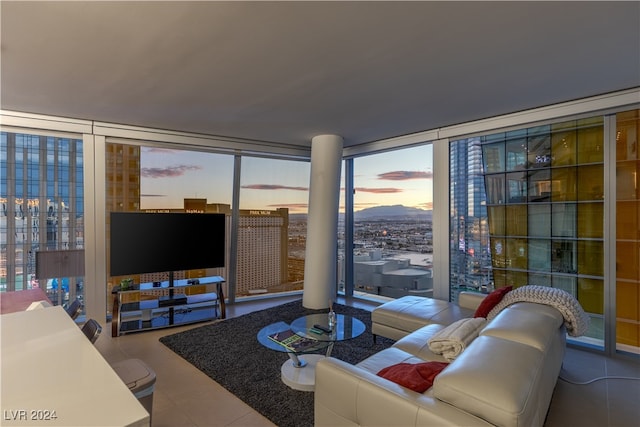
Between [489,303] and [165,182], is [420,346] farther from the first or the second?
[165,182]

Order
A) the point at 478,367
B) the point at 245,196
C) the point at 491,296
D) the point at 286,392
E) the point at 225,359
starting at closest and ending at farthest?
the point at 478,367
the point at 286,392
the point at 491,296
the point at 225,359
the point at 245,196

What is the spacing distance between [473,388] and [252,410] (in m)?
1.73

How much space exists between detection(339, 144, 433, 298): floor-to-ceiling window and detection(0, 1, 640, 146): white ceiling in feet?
4.39

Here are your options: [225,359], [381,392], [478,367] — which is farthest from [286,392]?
[478,367]

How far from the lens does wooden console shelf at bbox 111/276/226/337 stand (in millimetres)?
4090

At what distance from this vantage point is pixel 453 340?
221cm

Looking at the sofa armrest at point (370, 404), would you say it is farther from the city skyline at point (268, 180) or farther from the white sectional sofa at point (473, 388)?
the city skyline at point (268, 180)

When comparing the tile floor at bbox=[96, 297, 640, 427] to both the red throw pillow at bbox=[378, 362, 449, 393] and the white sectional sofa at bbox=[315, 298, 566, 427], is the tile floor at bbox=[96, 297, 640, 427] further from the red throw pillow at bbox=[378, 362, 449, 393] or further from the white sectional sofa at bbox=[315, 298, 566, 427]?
the red throw pillow at bbox=[378, 362, 449, 393]

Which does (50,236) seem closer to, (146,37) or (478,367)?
(146,37)

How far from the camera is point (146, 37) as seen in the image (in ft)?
7.15

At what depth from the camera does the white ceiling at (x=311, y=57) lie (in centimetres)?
192

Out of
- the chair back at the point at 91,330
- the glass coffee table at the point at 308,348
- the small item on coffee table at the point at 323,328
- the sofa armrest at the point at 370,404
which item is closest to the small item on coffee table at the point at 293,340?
the glass coffee table at the point at 308,348

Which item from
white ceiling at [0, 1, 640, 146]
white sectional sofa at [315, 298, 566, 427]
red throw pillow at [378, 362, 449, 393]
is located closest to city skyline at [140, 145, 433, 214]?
white ceiling at [0, 1, 640, 146]

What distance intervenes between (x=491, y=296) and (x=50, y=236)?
5.01 m
